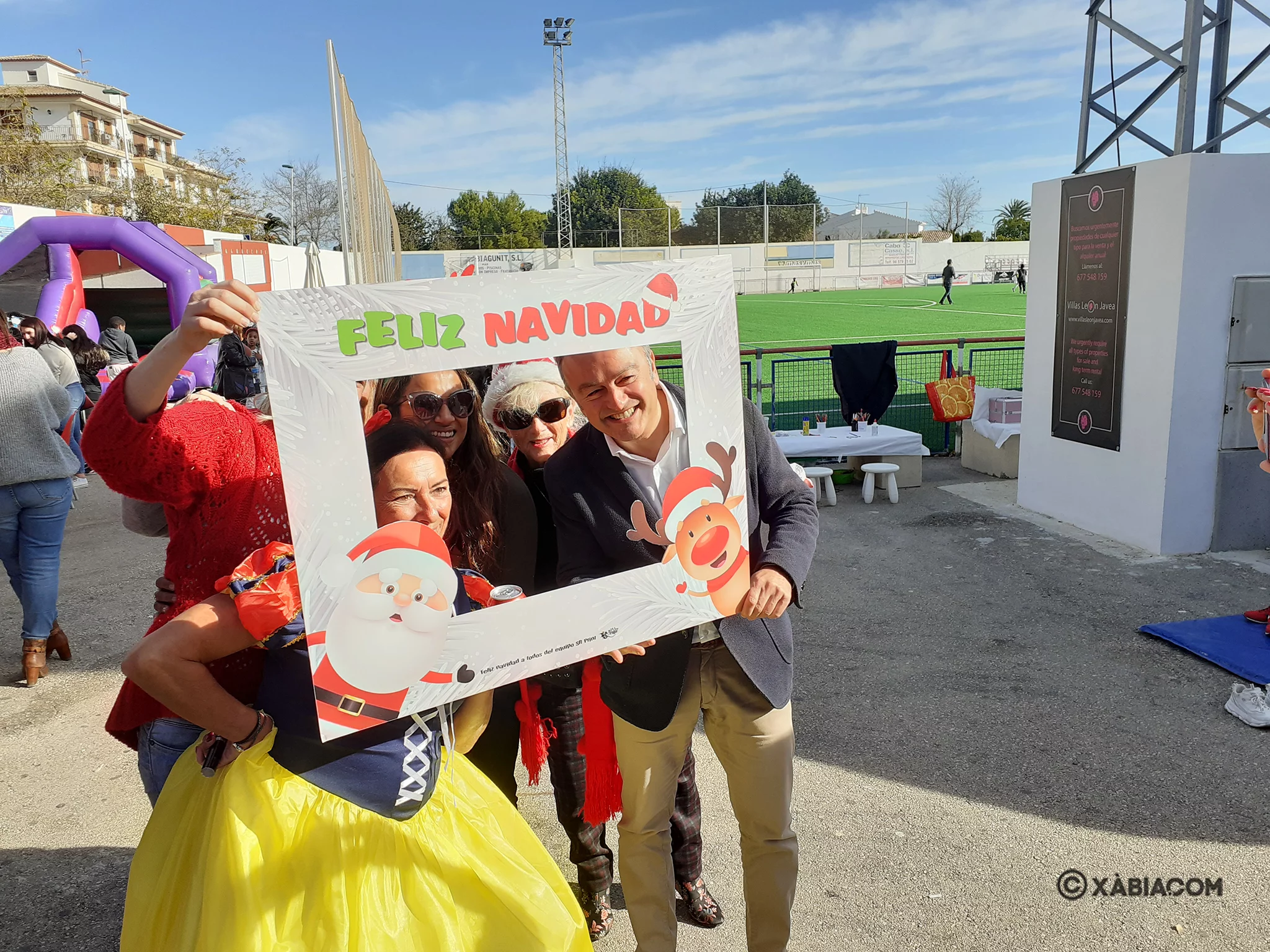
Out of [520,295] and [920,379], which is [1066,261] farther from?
[920,379]

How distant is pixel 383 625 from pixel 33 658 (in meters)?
4.35

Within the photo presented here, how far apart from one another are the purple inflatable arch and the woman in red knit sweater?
12.6m

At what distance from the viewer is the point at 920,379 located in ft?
48.5

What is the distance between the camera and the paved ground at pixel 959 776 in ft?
9.05

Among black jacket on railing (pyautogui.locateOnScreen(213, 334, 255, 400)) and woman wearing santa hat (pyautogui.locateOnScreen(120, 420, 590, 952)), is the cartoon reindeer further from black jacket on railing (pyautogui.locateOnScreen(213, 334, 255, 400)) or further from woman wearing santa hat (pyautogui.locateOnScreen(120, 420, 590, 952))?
black jacket on railing (pyautogui.locateOnScreen(213, 334, 255, 400))

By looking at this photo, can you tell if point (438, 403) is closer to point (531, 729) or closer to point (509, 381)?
point (509, 381)

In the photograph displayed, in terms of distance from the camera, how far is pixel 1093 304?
6.84m

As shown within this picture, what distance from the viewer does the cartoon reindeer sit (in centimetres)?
187

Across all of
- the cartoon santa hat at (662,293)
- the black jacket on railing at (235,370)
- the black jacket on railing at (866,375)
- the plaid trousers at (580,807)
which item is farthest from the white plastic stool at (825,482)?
Result: the cartoon santa hat at (662,293)

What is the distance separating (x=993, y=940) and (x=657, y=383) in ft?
6.61

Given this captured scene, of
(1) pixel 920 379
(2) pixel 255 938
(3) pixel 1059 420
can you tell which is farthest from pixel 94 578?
(1) pixel 920 379

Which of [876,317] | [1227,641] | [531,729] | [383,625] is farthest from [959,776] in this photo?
[876,317]

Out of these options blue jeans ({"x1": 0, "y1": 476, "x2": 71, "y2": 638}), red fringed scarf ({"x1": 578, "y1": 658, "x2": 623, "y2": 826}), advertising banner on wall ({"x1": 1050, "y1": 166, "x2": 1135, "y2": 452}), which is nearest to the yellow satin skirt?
red fringed scarf ({"x1": 578, "y1": 658, "x2": 623, "y2": 826})

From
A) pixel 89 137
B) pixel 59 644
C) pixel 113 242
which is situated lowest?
pixel 59 644
